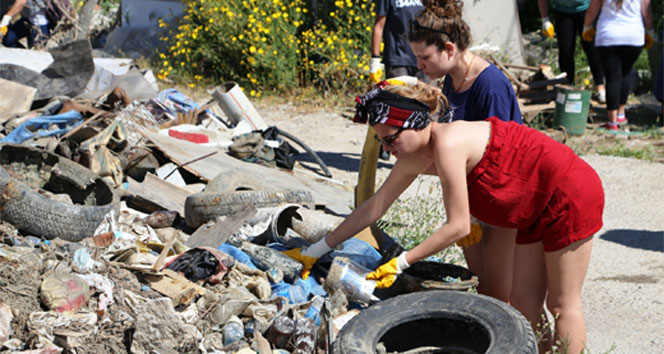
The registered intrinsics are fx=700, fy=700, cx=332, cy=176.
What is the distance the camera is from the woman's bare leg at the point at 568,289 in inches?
119

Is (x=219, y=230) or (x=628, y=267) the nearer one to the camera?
(x=219, y=230)

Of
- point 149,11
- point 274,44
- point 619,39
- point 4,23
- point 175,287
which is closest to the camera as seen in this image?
point 175,287

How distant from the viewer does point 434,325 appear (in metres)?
2.97

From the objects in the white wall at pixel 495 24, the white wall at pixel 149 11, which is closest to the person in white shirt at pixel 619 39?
the white wall at pixel 495 24

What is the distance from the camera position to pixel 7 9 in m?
10.3

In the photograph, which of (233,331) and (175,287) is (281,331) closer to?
(233,331)

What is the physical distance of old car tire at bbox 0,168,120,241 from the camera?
4430 millimetres

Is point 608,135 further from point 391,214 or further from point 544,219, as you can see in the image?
point 544,219

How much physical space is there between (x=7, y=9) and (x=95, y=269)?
317 inches

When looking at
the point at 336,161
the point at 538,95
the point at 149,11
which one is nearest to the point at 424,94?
the point at 336,161

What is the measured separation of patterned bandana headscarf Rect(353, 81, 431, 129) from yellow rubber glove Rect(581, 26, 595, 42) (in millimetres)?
6659

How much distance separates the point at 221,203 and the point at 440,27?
6.74ft

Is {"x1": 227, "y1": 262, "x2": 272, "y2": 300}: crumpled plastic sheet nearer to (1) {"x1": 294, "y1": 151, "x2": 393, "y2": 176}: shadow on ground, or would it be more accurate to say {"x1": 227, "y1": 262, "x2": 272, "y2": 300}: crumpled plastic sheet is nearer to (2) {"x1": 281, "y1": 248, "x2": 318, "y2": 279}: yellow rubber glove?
(2) {"x1": 281, "y1": 248, "x2": 318, "y2": 279}: yellow rubber glove

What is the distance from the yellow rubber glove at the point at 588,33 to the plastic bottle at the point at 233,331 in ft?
22.9
